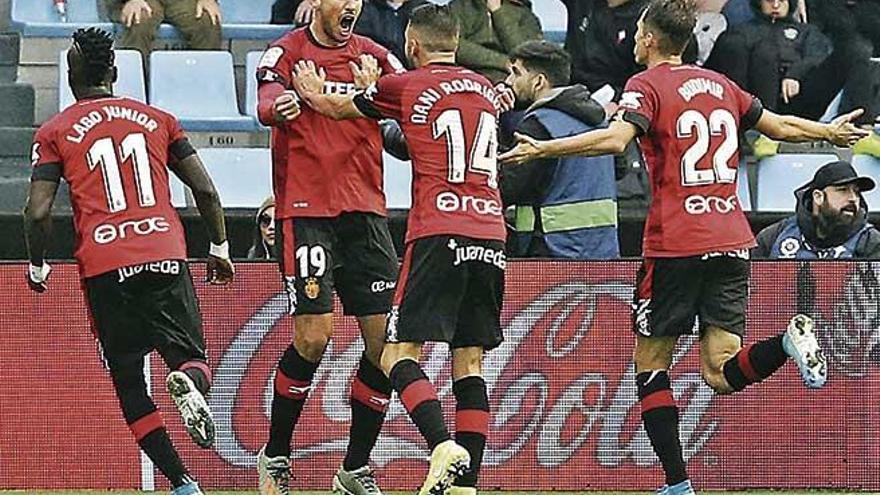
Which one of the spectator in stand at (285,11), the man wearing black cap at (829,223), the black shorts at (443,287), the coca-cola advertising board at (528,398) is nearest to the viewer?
the black shorts at (443,287)

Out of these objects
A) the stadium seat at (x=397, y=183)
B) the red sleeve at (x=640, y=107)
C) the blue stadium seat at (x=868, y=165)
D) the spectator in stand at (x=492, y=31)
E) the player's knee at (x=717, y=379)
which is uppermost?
the red sleeve at (x=640, y=107)

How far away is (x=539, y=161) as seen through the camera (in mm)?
11594

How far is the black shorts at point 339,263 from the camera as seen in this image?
9.93 metres

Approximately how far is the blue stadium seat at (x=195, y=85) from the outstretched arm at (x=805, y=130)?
5418mm

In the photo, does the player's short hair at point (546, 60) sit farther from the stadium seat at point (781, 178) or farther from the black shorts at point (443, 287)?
the stadium seat at point (781, 178)

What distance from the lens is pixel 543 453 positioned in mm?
11094

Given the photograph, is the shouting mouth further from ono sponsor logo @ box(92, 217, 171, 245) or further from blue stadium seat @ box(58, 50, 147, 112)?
blue stadium seat @ box(58, 50, 147, 112)

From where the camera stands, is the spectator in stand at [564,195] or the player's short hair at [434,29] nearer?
the player's short hair at [434,29]

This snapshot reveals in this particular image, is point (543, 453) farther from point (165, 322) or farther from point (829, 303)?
point (165, 322)

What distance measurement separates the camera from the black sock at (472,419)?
927 centimetres

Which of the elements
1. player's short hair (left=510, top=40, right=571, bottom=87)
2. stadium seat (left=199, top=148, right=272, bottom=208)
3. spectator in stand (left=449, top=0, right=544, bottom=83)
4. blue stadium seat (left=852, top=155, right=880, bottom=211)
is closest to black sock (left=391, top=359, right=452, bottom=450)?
player's short hair (left=510, top=40, right=571, bottom=87)

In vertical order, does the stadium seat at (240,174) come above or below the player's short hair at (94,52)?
below

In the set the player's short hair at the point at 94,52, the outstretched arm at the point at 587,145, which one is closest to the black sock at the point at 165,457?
the player's short hair at the point at 94,52

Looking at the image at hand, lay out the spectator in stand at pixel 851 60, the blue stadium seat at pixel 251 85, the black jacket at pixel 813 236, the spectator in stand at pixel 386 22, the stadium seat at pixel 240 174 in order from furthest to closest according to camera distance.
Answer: the spectator in stand at pixel 851 60 < the blue stadium seat at pixel 251 85 < the spectator in stand at pixel 386 22 < the stadium seat at pixel 240 174 < the black jacket at pixel 813 236
